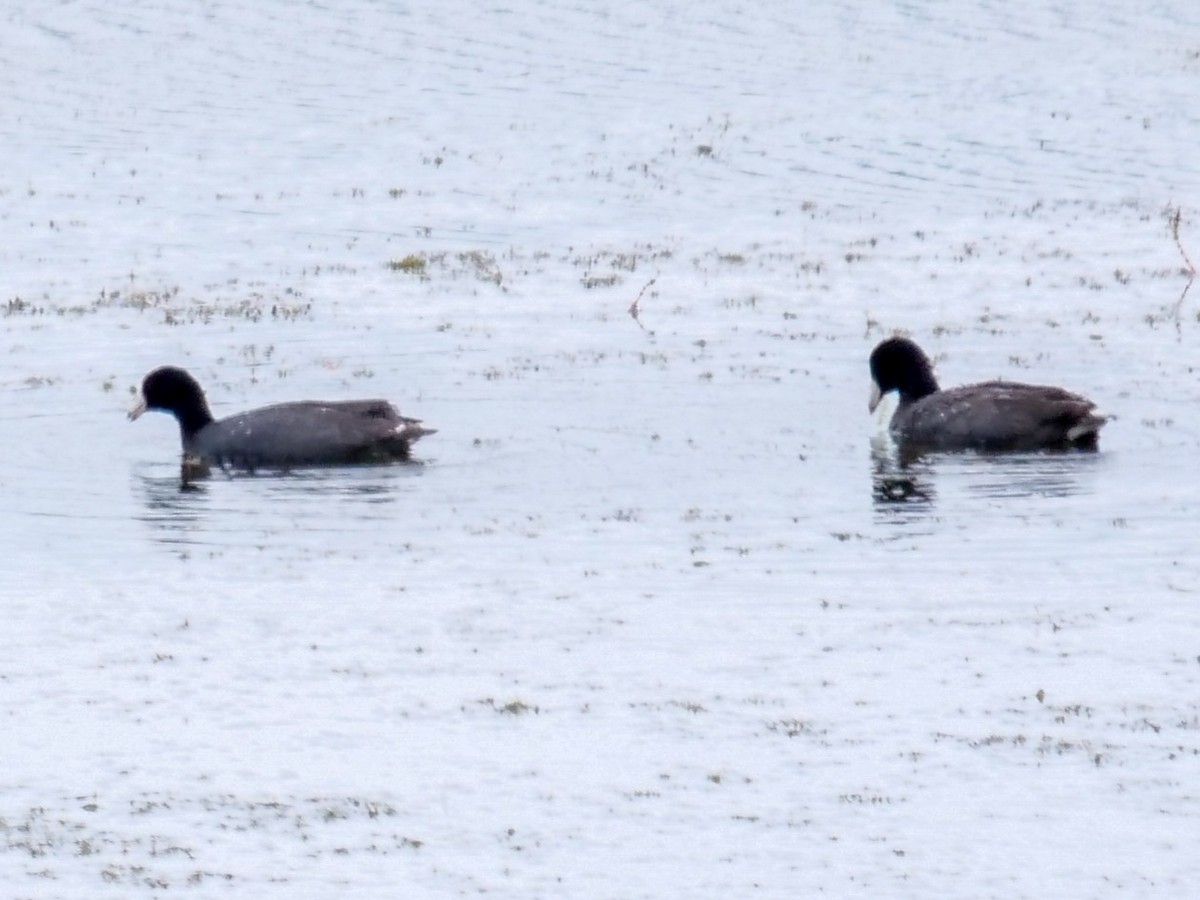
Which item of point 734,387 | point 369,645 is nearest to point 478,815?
point 369,645

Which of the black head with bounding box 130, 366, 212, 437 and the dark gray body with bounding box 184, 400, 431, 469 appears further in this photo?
the black head with bounding box 130, 366, 212, 437

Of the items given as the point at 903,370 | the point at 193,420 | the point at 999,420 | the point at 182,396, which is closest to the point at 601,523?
the point at 999,420

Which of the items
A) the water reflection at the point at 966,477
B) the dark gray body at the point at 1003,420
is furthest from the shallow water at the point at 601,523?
the dark gray body at the point at 1003,420

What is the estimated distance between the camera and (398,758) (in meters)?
12.0

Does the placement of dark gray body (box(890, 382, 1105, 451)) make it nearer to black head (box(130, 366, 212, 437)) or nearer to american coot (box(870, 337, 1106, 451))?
american coot (box(870, 337, 1106, 451))

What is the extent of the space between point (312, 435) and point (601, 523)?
3.57 m

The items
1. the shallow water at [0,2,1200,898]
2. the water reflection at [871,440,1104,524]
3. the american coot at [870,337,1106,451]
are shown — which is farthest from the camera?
the american coot at [870,337,1106,451]

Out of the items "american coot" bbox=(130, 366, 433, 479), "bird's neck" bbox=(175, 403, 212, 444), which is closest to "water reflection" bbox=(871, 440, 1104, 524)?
"american coot" bbox=(130, 366, 433, 479)

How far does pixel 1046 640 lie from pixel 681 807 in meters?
3.43

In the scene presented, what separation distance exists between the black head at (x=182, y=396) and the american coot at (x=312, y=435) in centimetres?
52

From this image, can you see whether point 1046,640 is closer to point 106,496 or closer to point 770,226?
point 106,496

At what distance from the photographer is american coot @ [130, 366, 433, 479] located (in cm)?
2019

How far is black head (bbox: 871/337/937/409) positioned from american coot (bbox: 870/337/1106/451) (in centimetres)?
39

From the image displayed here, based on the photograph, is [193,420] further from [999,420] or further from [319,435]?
[999,420]
